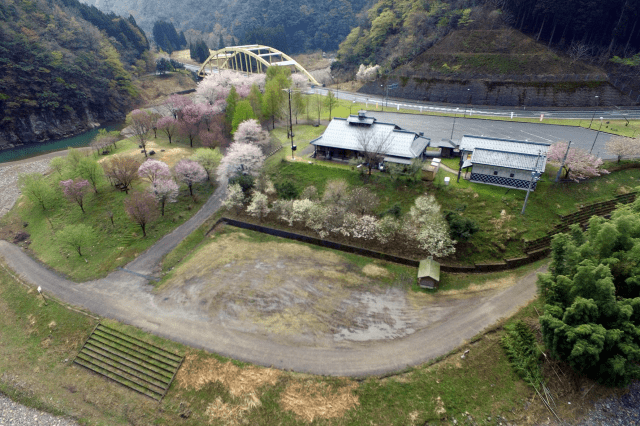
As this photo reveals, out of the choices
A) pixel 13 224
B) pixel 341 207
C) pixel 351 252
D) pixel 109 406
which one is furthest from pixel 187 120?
pixel 109 406

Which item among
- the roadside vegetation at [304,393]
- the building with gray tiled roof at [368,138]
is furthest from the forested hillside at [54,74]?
the building with gray tiled roof at [368,138]

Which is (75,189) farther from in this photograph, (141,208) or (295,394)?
(295,394)

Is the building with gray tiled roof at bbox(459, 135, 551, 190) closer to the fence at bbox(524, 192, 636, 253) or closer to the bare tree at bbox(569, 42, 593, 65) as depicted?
the fence at bbox(524, 192, 636, 253)

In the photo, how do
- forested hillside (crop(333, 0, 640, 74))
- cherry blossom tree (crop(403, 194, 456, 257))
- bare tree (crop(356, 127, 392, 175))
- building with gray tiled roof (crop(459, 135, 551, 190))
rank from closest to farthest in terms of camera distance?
cherry blossom tree (crop(403, 194, 456, 257)) < building with gray tiled roof (crop(459, 135, 551, 190)) < bare tree (crop(356, 127, 392, 175)) < forested hillside (crop(333, 0, 640, 74))

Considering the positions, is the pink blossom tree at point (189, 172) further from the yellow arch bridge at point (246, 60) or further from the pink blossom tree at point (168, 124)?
the yellow arch bridge at point (246, 60)

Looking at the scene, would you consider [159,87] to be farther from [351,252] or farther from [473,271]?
[473,271]

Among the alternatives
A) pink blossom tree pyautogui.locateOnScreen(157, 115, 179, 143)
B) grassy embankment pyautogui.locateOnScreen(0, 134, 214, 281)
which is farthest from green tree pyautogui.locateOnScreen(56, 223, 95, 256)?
pink blossom tree pyautogui.locateOnScreen(157, 115, 179, 143)
